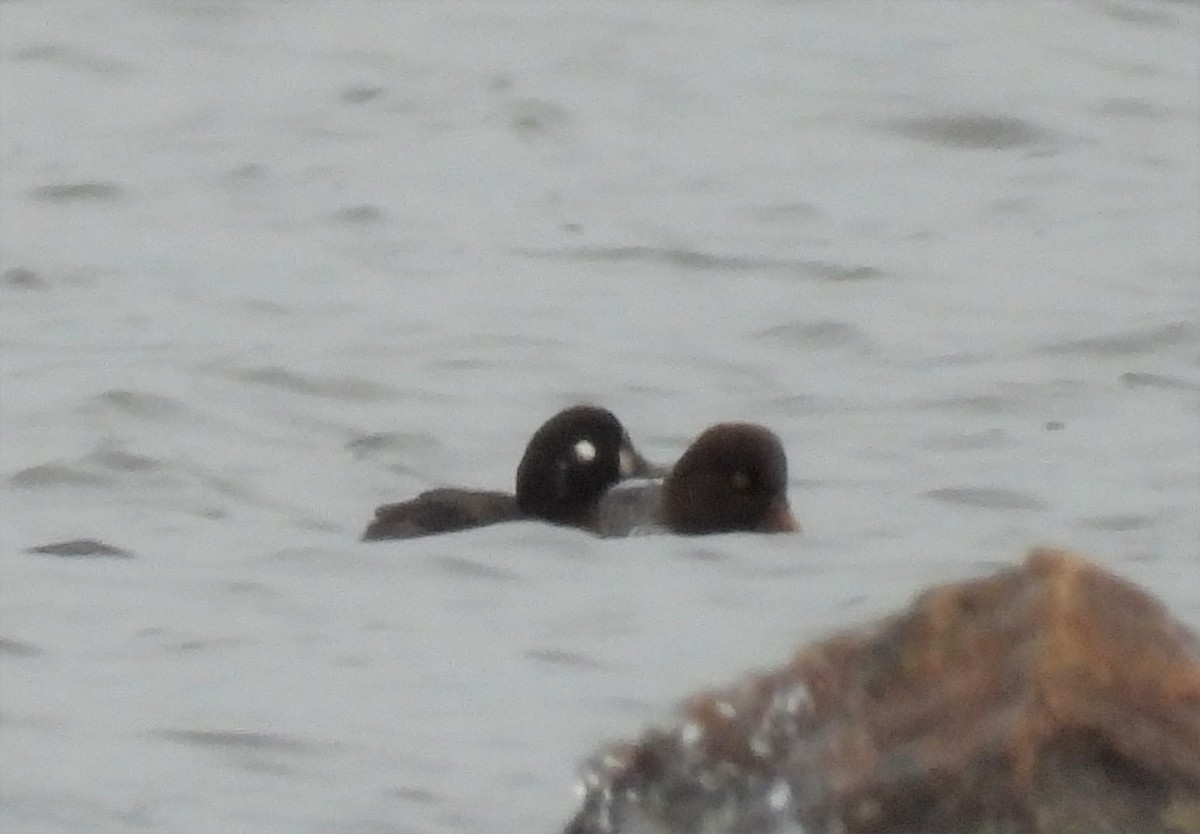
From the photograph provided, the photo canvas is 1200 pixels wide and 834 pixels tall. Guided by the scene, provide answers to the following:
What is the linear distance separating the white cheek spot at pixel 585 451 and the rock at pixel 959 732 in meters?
5.63

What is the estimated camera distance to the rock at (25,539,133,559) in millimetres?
10203

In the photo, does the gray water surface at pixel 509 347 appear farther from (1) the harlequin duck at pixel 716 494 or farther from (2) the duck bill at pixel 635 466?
(2) the duck bill at pixel 635 466

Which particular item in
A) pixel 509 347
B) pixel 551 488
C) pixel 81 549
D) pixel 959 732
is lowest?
pixel 509 347

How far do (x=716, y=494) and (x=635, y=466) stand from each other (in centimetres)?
85

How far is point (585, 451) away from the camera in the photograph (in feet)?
39.1

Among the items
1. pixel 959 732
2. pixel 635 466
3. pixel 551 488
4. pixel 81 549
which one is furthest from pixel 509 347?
pixel 959 732

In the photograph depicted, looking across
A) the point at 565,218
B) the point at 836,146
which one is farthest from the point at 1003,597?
the point at 836,146

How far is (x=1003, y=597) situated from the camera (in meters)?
5.93

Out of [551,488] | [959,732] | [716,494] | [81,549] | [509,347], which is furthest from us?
A: [509,347]

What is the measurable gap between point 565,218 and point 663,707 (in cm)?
772

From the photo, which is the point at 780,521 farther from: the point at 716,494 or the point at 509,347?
the point at 509,347

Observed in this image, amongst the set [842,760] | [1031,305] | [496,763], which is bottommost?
[1031,305]

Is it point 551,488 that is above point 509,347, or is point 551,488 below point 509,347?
above

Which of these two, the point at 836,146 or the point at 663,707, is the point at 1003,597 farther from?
the point at 836,146
